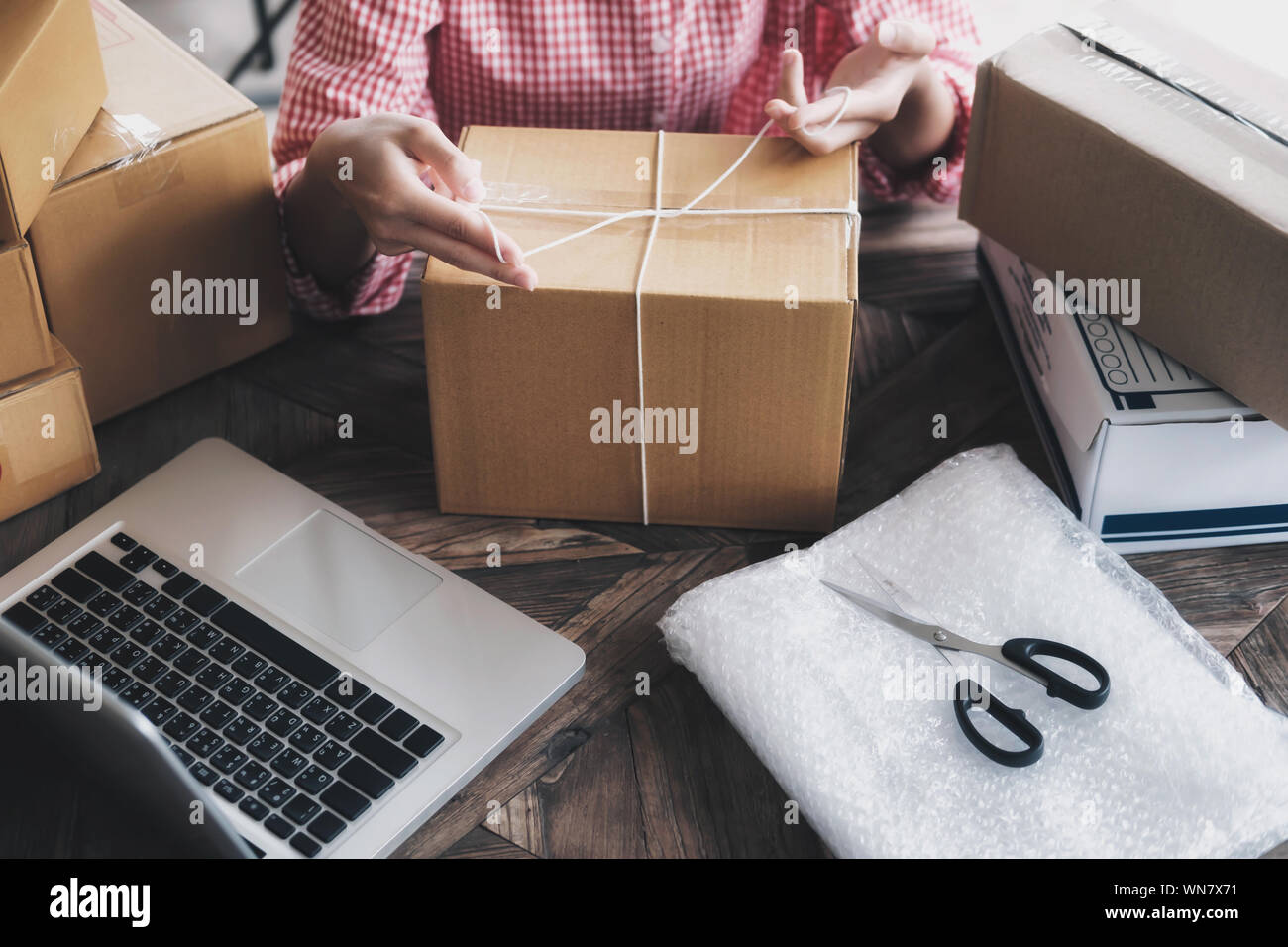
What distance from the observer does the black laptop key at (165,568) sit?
0.68 meters

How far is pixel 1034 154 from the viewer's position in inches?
29.6

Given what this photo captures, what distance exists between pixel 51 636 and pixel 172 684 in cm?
8

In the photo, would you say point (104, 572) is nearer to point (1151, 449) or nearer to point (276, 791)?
point (276, 791)

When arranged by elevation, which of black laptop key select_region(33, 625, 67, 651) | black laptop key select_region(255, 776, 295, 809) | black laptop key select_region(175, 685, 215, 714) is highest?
black laptop key select_region(33, 625, 67, 651)

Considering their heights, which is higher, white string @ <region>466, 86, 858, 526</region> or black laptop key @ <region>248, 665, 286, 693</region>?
white string @ <region>466, 86, 858, 526</region>

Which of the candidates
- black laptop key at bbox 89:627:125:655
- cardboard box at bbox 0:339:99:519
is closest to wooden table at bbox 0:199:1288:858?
cardboard box at bbox 0:339:99:519

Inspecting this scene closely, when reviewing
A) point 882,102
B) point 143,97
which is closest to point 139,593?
point 143,97

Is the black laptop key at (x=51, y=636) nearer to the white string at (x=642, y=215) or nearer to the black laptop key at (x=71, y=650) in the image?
the black laptop key at (x=71, y=650)

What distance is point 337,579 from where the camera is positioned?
27.2 inches

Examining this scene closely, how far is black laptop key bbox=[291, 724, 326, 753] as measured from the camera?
0.59 meters

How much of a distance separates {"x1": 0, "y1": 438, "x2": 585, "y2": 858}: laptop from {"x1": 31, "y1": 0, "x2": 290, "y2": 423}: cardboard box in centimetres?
10

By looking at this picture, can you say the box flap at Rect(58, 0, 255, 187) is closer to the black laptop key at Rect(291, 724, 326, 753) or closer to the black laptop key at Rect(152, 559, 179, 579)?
the black laptop key at Rect(152, 559, 179, 579)
